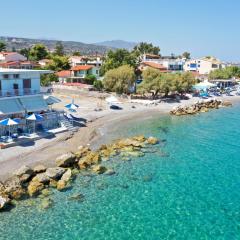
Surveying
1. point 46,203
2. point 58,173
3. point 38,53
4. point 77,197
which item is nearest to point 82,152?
point 58,173

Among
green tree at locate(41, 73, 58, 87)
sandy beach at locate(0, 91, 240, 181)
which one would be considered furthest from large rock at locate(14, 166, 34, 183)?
green tree at locate(41, 73, 58, 87)

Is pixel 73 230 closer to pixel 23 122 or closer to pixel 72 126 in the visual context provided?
pixel 23 122

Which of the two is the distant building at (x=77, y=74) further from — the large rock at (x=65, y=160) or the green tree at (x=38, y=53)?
the large rock at (x=65, y=160)

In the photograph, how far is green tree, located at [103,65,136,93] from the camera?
2719 inches

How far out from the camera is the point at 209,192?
27.4 meters

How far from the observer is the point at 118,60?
88.2 m

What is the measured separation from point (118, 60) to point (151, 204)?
6654 centimetres

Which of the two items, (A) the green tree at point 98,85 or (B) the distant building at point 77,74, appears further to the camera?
(B) the distant building at point 77,74

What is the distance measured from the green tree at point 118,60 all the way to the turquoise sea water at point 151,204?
48741 mm

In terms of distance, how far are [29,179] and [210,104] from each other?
169 ft

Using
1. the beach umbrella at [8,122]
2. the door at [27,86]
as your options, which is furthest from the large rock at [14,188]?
the door at [27,86]

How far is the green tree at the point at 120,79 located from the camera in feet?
227

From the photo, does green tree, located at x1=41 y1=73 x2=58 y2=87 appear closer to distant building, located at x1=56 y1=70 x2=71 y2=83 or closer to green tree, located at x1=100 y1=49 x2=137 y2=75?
distant building, located at x1=56 y1=70 x2=71 y2=83

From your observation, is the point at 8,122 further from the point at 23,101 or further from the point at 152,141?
the point at 152,141
